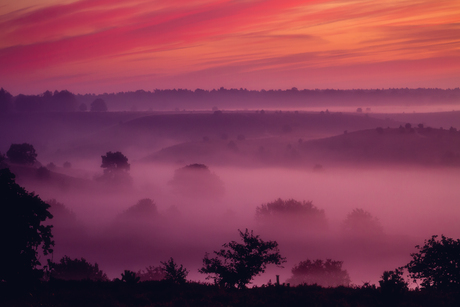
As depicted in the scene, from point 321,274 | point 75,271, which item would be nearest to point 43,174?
point 75,271

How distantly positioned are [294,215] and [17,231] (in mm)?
89382

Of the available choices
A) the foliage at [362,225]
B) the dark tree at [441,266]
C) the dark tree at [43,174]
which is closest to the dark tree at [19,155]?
the dark tree at [43,174]

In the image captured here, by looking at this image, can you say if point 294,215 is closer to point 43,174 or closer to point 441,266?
point 441,266

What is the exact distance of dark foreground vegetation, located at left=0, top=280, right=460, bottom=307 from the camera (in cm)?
2444

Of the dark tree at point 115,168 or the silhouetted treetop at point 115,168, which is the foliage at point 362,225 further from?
the dark tree at point 115,168

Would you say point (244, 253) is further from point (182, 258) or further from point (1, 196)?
point (182, 258)

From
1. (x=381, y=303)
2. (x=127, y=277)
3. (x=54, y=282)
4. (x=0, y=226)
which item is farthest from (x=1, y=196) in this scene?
(x=381, y=303)

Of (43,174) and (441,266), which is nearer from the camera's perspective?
(441,266)

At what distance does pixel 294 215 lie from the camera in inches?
4237

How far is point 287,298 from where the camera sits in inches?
1006

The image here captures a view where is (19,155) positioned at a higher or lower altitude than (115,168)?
higher

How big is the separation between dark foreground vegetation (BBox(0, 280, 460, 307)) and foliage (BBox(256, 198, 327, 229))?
7878 centimetres

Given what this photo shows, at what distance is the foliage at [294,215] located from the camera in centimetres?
10594

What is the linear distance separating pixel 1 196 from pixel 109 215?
3712 inches
